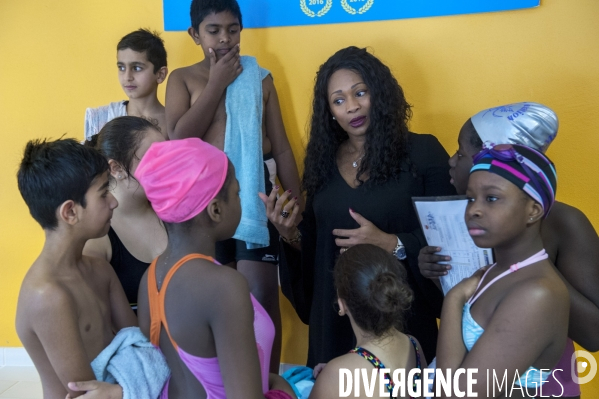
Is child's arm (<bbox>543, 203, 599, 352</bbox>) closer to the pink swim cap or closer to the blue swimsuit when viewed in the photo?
the blue swimsuit

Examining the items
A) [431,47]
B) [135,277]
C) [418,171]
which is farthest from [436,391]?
[431,47]

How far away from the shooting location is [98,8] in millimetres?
3213

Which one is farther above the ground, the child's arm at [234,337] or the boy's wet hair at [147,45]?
the boy's wet hair at [147,45]

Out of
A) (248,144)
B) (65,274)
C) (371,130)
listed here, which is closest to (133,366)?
(65,274)

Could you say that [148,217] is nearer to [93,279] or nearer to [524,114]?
[93,279]

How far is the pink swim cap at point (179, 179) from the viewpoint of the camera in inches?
53.9

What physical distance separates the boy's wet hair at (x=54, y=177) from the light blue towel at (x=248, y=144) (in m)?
1.09

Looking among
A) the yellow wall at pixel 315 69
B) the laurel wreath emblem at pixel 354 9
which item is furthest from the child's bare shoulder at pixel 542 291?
the laurel wreath emblem at pixel 354 9

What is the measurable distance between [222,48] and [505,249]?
164cm

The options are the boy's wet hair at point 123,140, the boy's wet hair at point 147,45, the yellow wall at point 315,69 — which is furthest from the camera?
the boy's wet hair at point 147,45

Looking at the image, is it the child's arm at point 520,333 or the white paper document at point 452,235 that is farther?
the white paper document at point 452,235

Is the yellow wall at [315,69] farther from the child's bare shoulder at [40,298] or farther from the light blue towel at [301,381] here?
the child's bare shoulder at [40,298]

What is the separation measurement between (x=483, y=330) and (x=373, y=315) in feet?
0.92

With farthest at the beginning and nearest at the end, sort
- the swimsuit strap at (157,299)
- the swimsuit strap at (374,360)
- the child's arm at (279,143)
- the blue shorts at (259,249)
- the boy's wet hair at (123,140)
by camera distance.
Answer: the child's arm at (279,143) → the blue shorts at (259,249) → the boy's wet hair at (123,140) → the swimsuit strap at (374,360) → the swimsuit strap at (157,299)
